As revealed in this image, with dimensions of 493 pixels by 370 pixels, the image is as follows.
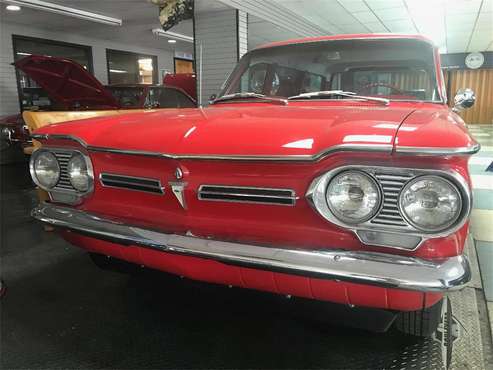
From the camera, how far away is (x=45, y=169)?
68.9 inches

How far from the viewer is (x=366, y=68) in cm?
258

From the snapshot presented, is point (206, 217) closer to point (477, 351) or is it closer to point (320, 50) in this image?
point (477, 351)

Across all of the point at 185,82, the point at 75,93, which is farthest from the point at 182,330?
the point at 185,82

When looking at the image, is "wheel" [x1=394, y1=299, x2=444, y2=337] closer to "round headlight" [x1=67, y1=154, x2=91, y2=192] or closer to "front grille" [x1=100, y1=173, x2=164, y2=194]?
"front grille" [x1=100, y1=173, x2=164, y2=194]

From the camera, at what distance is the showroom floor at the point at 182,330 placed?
159cm

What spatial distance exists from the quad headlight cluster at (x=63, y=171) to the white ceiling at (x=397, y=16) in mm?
7239

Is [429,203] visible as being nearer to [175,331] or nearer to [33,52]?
[175,331]

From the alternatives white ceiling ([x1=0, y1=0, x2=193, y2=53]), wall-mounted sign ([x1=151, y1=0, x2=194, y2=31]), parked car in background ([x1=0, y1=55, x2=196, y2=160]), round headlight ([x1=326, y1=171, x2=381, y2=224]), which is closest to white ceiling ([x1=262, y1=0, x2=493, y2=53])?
white ceiling ([x1=0, y1=0, x2=193, y2=53])

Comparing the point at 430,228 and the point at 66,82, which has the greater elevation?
the point at 66,82

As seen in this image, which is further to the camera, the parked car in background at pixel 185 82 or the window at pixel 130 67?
the window at pixel 130 67

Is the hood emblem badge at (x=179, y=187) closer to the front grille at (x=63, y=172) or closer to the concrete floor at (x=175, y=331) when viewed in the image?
the concrete floor at (x=175, y=331)

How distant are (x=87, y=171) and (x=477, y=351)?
181cm

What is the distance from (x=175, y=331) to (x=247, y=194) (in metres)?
0.91

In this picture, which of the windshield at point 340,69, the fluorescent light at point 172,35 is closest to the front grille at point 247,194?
the windshield at point 340,69
